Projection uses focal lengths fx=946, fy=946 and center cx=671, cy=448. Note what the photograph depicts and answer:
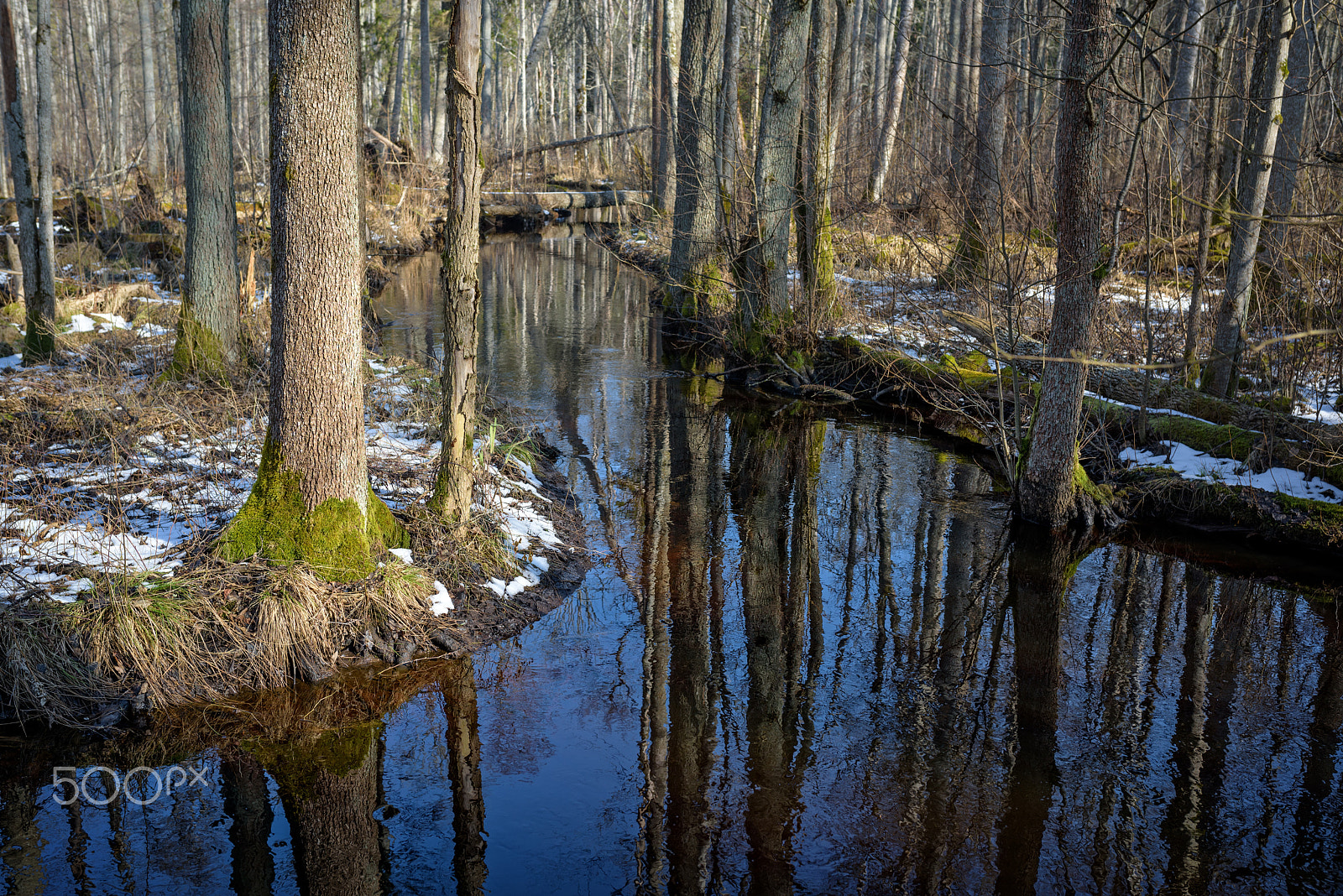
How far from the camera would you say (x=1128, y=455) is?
31.1 ft

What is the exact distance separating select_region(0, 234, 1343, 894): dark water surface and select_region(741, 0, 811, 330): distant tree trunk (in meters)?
6.03

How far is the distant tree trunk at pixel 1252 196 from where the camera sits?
9047 millimetres

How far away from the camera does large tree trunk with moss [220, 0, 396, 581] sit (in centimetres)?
569

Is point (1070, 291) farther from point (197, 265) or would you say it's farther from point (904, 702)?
point (197, 265)

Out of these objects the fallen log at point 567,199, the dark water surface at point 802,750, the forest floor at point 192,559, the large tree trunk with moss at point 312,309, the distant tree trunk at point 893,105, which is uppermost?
the distant tree trunk at point 893,105

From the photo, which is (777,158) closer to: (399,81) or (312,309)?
(312,309)

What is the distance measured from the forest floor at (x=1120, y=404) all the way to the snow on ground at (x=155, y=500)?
3.99 metres

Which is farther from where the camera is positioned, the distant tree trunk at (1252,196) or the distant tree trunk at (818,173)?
the distant tree trunk at (818,173)

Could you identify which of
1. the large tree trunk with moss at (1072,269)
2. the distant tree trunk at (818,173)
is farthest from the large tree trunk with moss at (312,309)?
the distant tree trunk at (818,173)

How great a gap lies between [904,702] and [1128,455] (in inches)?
205

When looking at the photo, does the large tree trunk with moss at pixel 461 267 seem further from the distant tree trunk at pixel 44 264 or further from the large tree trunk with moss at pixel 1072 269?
the distant tree trunk at pixel 44 264

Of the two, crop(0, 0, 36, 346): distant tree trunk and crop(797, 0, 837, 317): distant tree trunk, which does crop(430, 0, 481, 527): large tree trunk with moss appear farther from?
crop(797, 0, 837, 317): distant tree trunk

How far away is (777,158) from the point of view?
13.7 m

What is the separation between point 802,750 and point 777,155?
10487 mm
